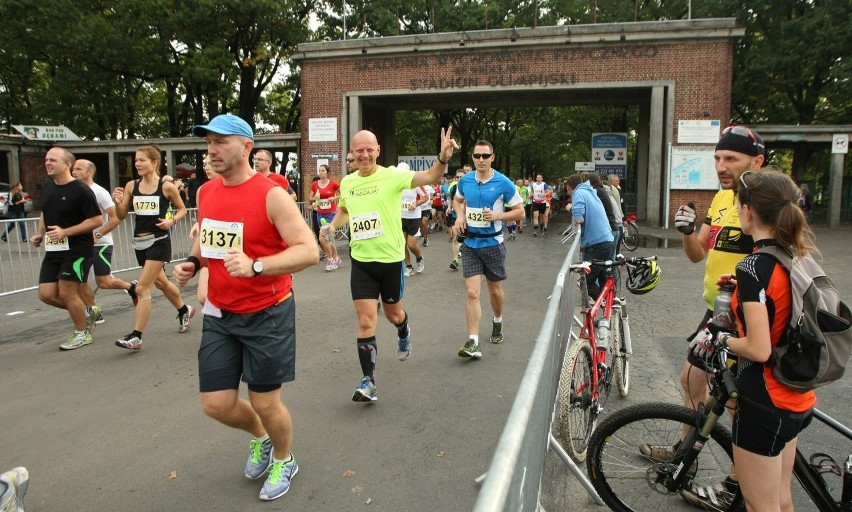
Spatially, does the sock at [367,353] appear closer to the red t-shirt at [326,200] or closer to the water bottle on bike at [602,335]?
the water bottle on bike at [602,335]

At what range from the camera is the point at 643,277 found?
4195mm

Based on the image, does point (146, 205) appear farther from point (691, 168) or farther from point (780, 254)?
point (691, 168)

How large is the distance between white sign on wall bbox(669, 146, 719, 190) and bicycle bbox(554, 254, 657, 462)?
17.7 meters

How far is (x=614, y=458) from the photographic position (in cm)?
308

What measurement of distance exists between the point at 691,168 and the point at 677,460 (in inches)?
779

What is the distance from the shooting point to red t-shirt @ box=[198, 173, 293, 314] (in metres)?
3.07

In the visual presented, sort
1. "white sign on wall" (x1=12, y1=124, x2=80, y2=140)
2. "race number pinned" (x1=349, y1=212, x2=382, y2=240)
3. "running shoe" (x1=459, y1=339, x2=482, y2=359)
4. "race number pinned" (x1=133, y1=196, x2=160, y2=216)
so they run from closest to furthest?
"race number pinned" (x1=349, y1=212, x2=382, y2=240)
"running shoe" (x1=459, y1=339, x2=482, y2=359)
"race number pinned" (x1=133, y1=196, x2=160, y2=216)
"white sign on wall" (x1=12, y1=124, x2=80, y2=140)

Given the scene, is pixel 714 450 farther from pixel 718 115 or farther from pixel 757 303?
pixel 718 115

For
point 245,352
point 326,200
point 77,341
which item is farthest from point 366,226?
point 326,200

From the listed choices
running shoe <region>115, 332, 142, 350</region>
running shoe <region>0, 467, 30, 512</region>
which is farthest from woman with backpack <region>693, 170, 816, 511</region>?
running shoe <region>115, 332, 142, 350</region>

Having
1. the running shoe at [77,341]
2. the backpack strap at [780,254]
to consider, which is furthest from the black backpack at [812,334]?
the running shoe at [77,341]

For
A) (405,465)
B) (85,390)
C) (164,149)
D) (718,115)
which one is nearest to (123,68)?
(164,149)

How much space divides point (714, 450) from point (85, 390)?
475 cm

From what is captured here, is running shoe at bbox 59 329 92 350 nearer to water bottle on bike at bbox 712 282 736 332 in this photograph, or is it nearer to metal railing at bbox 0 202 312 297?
metal railing at bbox 0 202 312 297
